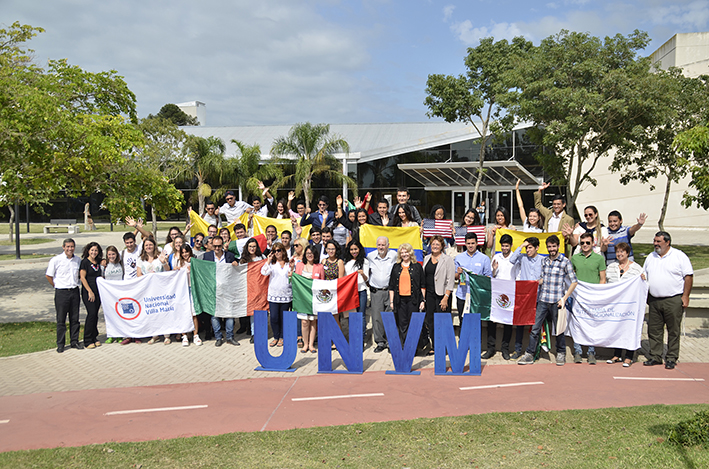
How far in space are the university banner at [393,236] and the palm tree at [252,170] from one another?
71.8ft

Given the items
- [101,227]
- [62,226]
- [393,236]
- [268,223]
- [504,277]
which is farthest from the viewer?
[101,227]

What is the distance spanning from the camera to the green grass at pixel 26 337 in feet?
31.6

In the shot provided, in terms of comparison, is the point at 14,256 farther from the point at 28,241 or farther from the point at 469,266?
the point at 469,266

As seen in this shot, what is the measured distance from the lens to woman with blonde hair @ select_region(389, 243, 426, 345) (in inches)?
337

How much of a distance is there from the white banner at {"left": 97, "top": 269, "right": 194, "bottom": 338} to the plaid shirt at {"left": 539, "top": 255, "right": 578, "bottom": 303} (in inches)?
249

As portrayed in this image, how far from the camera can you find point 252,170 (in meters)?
33.3

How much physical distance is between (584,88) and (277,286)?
12.9 m

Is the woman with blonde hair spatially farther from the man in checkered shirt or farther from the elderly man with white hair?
the man in checkered shirt

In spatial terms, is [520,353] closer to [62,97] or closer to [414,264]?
[414,264]

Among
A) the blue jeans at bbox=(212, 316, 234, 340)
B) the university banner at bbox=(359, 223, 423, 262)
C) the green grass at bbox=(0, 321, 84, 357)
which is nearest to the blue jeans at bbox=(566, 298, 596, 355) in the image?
the university banner at bbox=(359, 223, 423, 262)

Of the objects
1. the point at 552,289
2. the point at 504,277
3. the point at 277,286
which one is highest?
the point at 504,277

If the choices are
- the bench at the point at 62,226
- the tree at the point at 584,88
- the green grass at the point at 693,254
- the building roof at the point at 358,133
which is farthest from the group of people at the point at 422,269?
the bench at the point at 62,226

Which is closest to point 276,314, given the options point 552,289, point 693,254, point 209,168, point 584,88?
point 552,289

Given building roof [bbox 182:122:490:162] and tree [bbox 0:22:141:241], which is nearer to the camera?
tree [bbox 0:22:141:241]
